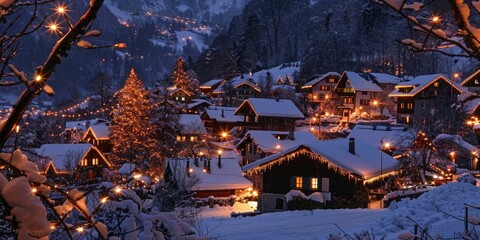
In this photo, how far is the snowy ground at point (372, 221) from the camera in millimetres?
12219

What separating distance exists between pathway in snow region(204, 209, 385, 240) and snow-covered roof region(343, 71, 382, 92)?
4776cm

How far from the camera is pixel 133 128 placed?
42344mm

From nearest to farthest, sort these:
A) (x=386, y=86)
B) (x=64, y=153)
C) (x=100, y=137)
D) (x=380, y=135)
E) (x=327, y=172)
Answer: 1. (x=327, y=172)
2. (x=64, y=153)
3. (x=380, y=135)
4. (x=100, y=137)
5. (x=386, y=86)

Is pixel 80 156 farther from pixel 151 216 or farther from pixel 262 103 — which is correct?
pixel 151 216

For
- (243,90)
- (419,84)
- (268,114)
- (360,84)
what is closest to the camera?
(419,84)

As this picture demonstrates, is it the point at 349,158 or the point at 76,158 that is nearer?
the point at 349,158

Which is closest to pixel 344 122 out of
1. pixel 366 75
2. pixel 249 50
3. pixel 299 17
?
pixel 366 75

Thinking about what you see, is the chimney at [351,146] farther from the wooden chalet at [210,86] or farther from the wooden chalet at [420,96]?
the wooden chalet at [210,86]

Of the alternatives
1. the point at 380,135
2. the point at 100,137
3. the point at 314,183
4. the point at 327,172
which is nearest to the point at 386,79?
the point at 380,135

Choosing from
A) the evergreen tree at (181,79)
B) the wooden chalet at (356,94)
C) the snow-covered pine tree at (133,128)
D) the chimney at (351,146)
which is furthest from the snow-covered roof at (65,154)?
the wooden chalet at (356,94)

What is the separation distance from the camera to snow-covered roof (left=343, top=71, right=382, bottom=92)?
216 feet

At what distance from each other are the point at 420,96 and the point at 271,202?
102ft

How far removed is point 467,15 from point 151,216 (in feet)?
7.31

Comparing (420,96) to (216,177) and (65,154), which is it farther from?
(65,154)
